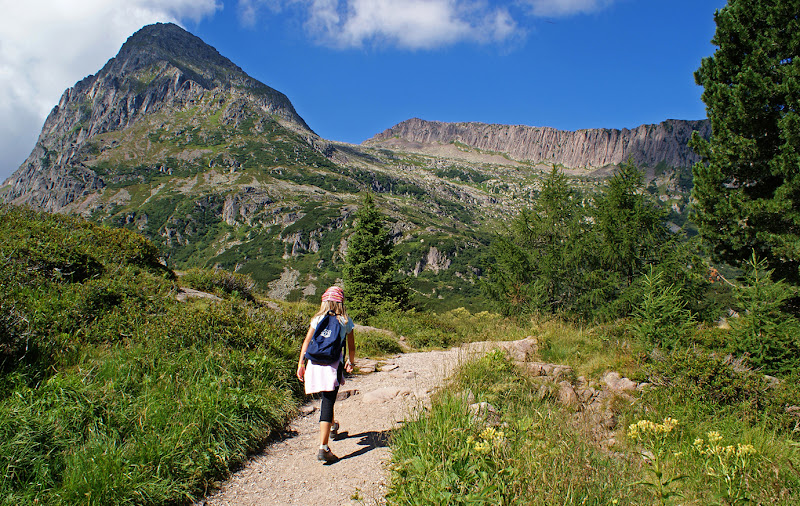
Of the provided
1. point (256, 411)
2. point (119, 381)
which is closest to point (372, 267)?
point (256, 411)

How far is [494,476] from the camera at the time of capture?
119 inches

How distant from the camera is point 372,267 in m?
22.6

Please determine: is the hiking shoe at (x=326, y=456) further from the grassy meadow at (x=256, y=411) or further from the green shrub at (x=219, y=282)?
the green shrub at (x=219, y=282)

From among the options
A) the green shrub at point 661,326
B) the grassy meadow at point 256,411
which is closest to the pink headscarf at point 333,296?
the grassy meadow at point 256,411

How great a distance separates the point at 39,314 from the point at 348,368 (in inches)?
184

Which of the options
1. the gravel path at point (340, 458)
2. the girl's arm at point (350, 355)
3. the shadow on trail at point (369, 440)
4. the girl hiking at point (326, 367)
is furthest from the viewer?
the girl's arm at point (350, 355)

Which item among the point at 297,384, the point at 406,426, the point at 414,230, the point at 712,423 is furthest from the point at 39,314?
the point at 414,230

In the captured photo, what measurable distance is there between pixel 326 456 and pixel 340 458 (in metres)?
0.24

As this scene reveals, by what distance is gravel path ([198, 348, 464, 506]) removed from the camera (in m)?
3.80

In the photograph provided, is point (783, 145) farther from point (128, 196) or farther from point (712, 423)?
point (128, 196)

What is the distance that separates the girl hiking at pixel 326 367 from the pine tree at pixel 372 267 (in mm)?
15256

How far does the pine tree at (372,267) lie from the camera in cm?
2158

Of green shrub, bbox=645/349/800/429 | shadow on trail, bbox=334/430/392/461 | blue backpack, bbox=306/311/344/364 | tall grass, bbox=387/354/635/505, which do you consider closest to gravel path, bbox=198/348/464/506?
shadow on trail, bbox=334/430/392/461

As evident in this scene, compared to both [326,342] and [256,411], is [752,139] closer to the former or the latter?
[326,342]
